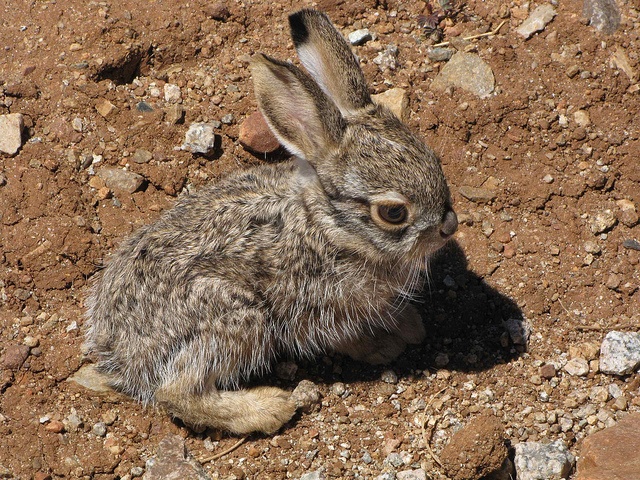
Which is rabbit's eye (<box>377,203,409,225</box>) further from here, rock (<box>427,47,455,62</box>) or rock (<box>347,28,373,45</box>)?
rock (<box>347,28,373,45</box>)

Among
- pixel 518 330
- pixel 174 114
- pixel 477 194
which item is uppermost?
pixel 174 114

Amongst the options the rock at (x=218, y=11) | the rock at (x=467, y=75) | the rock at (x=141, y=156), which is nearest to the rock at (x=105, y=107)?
the rock at (x=141, y=156)

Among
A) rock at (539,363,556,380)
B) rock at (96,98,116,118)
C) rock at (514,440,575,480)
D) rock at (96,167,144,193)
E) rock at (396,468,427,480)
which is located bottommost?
rock at (514,440,575,480)

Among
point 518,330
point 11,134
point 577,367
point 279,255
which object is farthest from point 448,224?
point 11,134

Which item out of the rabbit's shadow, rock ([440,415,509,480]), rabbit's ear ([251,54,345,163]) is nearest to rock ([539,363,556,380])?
the rabbit's shadow

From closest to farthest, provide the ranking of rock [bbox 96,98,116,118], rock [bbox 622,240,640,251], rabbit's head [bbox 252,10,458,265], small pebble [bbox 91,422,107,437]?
rabbit's head [bbox 252,10,458,265] < small pebble [bbox 91,422,107,437] < rock [bbox 622,240,640,251] < rock [bbox 96,98,116,118]

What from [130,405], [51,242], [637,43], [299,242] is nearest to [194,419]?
[130,405]

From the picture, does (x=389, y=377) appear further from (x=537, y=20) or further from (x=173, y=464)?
(x=537, y=20)
